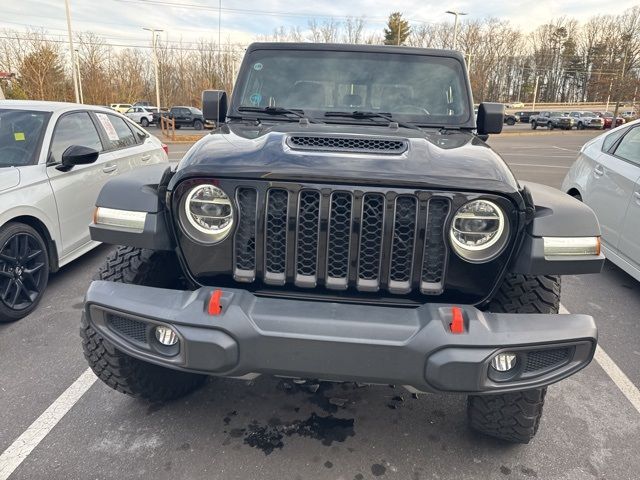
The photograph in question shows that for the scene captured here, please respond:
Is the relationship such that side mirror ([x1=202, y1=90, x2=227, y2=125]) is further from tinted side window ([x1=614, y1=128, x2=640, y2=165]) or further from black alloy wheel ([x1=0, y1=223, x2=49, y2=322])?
tinted side window ([x1=614, y1=128, x2=640, y2=165])

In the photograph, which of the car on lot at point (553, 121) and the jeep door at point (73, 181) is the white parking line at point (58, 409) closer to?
the jeep door at point (73, 181)

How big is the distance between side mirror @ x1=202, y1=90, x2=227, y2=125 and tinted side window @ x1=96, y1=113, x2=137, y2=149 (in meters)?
2.16

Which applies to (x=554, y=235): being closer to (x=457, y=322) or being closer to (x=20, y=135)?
(x=457, y=322)

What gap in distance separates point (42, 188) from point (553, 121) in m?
45.5

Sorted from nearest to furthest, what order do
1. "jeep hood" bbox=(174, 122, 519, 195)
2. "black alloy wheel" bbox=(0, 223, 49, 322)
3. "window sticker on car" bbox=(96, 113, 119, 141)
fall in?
1. "jeep hood" bbox=(174, 122, 519, 195)
2. "black alloy wheel" bbox=(0, 223, 49, 322)
3. "window sticker on car" bbox=(96, 113, 119, 141)

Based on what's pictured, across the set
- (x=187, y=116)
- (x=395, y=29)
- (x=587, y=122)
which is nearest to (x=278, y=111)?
(x=187, y=116)

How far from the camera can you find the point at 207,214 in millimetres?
1954

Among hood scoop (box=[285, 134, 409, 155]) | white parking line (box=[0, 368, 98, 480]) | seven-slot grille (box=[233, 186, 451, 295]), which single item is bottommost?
white parking line (box=[0, 368, 98, 480])

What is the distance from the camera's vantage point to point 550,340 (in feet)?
5.71

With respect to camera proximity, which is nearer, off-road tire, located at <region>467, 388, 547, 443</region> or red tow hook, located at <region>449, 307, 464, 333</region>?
red tow hook, located at <region>449, 307, 464, 333</region>

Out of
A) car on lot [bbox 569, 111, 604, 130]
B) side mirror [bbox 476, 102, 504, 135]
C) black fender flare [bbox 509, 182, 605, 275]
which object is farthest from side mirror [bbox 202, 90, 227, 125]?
car on lot [bbox 569, 111, 604, 130]

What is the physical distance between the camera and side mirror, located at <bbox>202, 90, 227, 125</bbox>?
332cm

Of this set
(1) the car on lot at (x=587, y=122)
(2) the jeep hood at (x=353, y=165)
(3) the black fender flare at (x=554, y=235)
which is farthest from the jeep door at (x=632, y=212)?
(1) the car on lot at (x=587, y=122)

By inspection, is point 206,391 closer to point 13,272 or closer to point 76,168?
point 13,272
